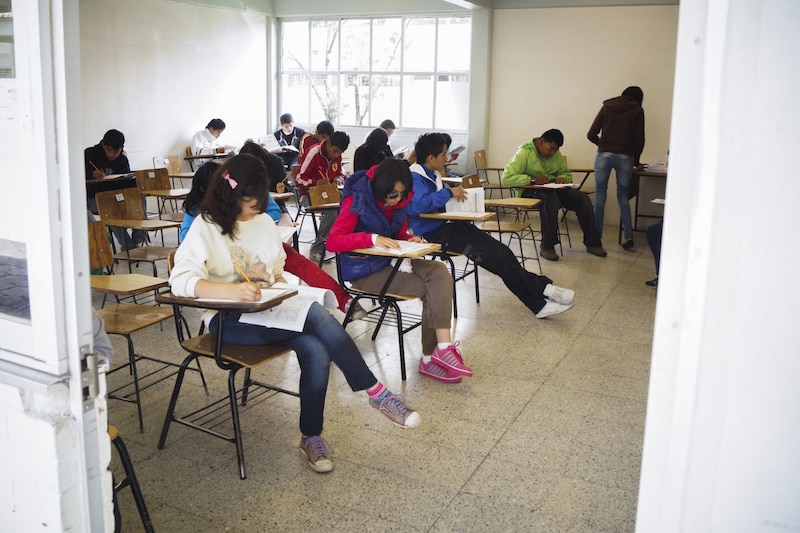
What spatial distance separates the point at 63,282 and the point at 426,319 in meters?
2.36

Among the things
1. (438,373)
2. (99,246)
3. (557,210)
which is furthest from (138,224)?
(557,210)

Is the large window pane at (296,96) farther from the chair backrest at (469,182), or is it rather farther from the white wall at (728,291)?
the white wall at (728,291)

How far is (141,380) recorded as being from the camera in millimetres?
3629

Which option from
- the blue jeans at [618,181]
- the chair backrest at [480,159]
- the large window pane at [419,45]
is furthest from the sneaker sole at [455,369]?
the large window pane at [419,45]

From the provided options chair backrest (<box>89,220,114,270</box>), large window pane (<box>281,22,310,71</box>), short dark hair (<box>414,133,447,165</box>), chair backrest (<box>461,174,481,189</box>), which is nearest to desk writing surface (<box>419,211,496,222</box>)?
short dark hair (<box>414,133,447,165</box>)

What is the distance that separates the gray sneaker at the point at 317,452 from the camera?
109 inches

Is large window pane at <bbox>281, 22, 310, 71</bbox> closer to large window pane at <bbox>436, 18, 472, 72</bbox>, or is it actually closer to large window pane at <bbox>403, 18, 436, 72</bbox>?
large window pane at <bbox>403, 18, 436, 72</bbox>

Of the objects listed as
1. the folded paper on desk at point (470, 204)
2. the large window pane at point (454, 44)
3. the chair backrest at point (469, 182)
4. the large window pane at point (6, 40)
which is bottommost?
the folded paper on desk at point (470, 204)

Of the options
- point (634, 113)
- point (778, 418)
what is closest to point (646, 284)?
point (634, 113)

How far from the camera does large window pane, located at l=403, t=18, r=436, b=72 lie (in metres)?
10.1

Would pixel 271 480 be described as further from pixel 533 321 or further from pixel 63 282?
pixel 533 321

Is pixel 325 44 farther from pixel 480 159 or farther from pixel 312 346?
pixel 312 346

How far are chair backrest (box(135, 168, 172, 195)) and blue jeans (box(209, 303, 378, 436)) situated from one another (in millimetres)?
3806

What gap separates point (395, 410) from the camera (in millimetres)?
3072
